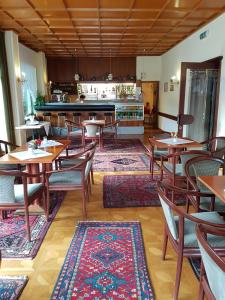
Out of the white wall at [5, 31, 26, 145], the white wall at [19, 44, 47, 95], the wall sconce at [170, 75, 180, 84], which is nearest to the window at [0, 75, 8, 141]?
the white wall at [5, 31, 26, 145]

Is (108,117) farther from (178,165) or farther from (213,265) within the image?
(213,265)

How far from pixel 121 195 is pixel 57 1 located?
3.80 m

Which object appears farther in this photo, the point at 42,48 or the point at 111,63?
the point at 111,63

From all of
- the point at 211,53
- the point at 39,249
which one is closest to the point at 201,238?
the point at 39,249

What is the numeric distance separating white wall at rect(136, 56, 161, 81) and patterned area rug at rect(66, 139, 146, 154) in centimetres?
457

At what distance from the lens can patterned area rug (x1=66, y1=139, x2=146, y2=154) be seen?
714cm

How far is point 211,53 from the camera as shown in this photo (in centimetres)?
610

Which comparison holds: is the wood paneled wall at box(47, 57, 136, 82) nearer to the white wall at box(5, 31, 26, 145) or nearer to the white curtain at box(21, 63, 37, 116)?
the white curtain at box(21, 63, 37, 116)

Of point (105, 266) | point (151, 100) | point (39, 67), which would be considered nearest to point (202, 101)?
point (105, 266)

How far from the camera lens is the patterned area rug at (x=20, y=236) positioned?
8.65 ft

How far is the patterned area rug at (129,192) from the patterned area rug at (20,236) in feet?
3.06

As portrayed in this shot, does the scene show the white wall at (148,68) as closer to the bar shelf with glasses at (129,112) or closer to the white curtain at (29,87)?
the bar shelf with glasses at (129,112)

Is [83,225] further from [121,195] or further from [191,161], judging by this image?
[191,161]

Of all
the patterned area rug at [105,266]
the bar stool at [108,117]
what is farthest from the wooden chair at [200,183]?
the bar stool at [108,117]
